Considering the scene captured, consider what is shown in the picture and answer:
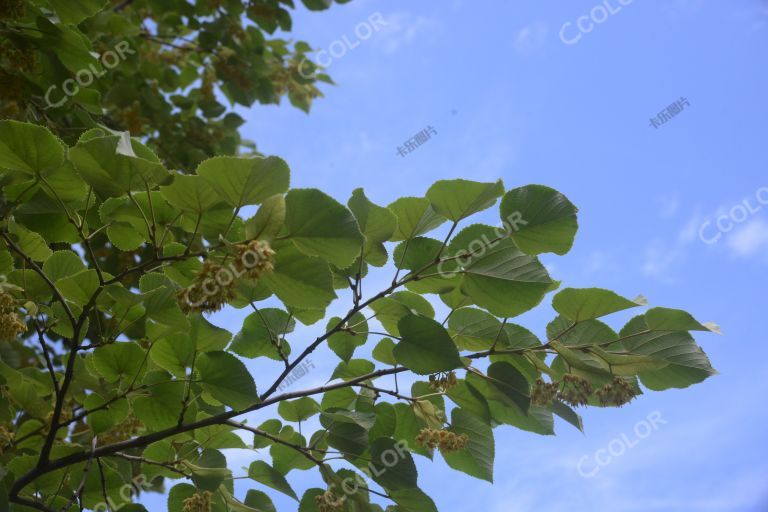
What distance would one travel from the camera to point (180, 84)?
4938 mm

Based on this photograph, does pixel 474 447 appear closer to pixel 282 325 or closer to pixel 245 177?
pixel 282 325

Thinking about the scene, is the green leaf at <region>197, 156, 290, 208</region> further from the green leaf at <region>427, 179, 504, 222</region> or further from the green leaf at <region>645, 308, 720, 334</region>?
the green leaf at <region>645, 308, 720, 334</region>

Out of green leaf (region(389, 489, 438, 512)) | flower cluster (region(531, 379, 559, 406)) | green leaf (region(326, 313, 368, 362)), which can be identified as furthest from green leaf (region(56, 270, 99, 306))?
flower cluster (region(531, 379, 559, 406))

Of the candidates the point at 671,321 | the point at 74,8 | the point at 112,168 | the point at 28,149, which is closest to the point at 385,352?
the point at 671,321

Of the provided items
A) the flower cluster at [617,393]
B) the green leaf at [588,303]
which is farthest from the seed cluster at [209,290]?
the flower cluster at [617,393]

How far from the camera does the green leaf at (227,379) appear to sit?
59.0 inches

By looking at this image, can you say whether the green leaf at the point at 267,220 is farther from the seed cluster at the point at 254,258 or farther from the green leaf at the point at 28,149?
the green leaf at the point at 28,149

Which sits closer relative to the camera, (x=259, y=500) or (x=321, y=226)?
(x=321, y=226)

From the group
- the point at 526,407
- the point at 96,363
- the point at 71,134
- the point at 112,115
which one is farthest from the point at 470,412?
the point at 112,115

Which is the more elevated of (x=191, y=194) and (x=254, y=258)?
(x=191, y=194)

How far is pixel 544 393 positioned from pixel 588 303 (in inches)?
9.9

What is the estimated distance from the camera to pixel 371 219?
1484 mm

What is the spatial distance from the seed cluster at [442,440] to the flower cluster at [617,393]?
0.36 metres

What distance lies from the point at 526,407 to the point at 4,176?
134 cm
